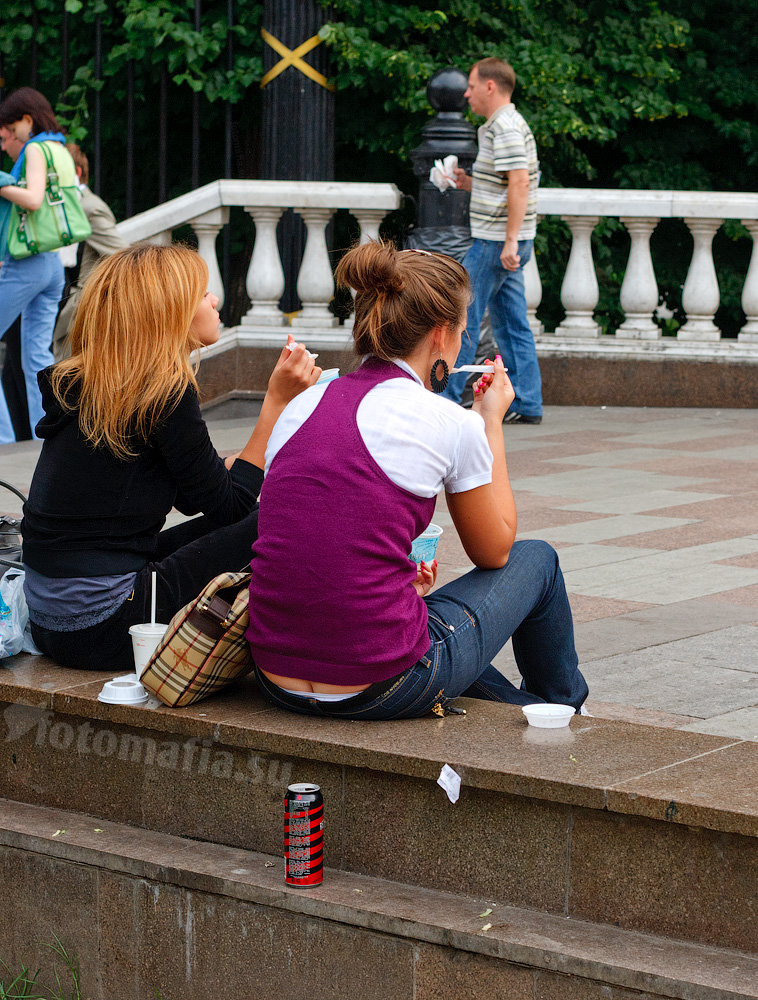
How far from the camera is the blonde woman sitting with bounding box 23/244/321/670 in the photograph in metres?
3.57

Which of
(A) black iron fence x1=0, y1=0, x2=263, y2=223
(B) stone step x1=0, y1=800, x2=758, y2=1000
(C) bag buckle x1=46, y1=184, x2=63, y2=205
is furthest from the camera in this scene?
(A) black iron fence x1=0, y1=0, x2=263, y2=223

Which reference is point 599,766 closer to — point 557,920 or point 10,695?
point 557,920

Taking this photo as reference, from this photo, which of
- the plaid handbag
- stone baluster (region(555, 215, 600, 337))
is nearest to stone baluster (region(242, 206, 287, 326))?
stone baluster (region(555, 215, 600, 337))

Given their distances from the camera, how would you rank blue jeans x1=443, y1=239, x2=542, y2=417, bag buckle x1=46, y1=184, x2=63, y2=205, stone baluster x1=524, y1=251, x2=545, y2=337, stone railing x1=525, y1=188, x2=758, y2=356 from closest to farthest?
bag buckle x1=46, y1=184, x2=63, y2=205 < blue jeans x1=443, y1=239, x2=542, y2=417 < stone railing x1=525, y1=188, x2=758, y2=356 < stone baluster x1=524, y1=251, x2=545, y2=337

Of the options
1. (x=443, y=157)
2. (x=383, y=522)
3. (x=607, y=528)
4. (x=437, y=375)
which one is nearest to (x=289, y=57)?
(x=443, y=157)

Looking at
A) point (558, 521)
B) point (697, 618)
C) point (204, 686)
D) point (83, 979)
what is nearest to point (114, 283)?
point (204, 686)

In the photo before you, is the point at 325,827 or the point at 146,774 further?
the point at 146,774

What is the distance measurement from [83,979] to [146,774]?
47 centimetres

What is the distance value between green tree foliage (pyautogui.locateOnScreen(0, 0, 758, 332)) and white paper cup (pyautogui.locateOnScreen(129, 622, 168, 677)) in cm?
784

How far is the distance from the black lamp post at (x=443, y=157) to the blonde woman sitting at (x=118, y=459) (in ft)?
18.2

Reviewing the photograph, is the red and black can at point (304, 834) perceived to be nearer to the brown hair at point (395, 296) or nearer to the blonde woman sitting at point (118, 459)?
the blonde woman sitting at point (118, 459)

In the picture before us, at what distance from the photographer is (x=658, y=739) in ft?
10.3

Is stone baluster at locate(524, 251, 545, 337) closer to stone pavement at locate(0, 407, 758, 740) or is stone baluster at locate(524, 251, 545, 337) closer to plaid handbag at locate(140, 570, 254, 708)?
stone pavement at locate(0, 407, 758, 740)

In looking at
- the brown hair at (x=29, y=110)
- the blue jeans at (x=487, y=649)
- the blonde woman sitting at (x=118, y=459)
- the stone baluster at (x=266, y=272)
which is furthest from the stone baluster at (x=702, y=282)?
the blonde woman sitting at (x=118, y=459)
